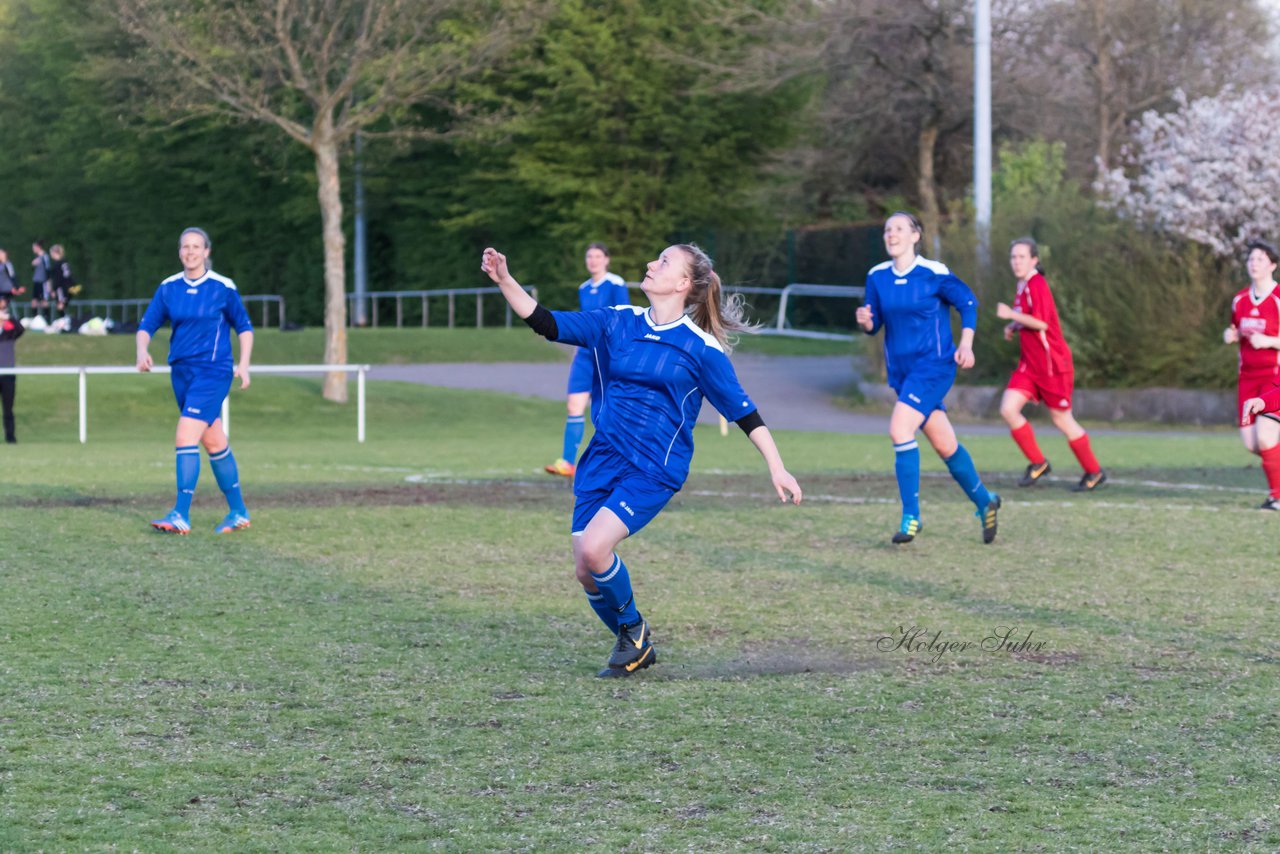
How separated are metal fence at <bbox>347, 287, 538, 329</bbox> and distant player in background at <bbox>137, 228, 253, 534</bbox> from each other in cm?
2800

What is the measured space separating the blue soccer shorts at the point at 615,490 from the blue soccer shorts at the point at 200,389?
4.71 meters

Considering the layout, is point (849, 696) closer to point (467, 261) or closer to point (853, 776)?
point (853, 776)

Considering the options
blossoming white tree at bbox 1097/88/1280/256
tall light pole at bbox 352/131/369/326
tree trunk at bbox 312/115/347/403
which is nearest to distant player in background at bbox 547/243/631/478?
tree trunk at bbox 312/115/347/403

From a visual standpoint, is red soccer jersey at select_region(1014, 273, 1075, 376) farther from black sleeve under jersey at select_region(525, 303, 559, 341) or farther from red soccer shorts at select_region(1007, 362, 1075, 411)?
black sleeve under jersey at select_region(525, 303, 559, 341)

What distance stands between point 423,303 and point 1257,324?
32.9 metres

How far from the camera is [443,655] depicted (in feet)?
23.5

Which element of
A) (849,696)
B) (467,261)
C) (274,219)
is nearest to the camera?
(849,696)

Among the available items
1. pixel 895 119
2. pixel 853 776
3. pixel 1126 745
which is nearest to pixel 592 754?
pixel 853 776

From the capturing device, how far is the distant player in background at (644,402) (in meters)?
6.61

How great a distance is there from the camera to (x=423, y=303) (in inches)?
1709

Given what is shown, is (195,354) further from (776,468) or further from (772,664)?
(776,468)

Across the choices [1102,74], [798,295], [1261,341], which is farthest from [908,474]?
[1102,74]

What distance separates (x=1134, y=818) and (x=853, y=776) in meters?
0.86

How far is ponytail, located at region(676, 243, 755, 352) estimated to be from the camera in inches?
265
